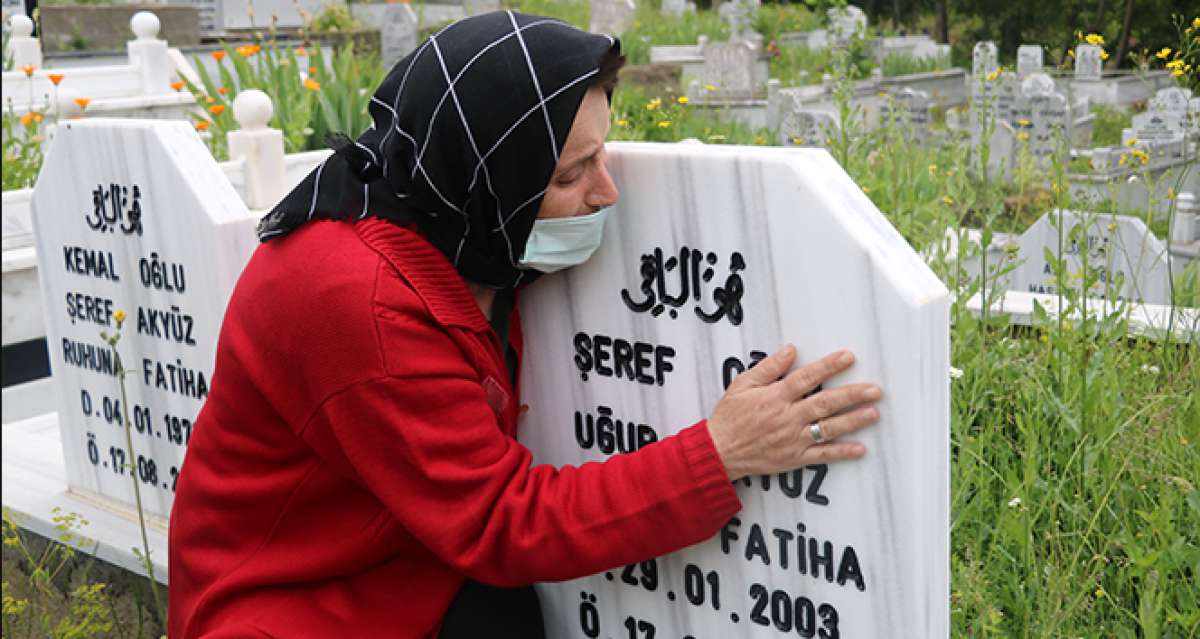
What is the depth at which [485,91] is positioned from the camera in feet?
5.61

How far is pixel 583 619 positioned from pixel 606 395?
0.43 m

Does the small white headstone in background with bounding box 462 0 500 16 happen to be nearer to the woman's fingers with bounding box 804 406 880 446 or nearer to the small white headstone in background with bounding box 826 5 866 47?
the small white headstone in background with bounding box 826 5 866 47

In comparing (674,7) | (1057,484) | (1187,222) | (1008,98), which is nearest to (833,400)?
(1057,484)

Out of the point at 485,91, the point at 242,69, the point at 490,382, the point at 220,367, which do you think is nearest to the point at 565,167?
the point at 485,91

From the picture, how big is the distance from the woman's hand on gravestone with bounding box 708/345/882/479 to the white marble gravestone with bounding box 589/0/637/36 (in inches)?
644

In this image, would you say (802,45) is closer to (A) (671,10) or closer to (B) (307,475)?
(A) (671,10)

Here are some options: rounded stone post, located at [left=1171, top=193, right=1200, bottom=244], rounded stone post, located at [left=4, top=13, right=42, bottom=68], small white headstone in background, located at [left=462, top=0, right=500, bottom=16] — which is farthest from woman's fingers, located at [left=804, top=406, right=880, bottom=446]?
small white headstone in background, located at [left=462, top=0, right=500, bottom=16]

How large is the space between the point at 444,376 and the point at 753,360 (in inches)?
17.6

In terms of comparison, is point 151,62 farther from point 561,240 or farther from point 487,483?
point 487,483

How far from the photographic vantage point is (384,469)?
70.1 inches

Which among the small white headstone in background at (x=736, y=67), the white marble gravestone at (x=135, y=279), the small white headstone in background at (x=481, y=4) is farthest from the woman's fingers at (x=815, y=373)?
the small white headstone in background at (x=481, y=4)

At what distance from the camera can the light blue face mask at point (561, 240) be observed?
187cm

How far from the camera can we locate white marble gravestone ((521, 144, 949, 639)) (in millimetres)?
1681

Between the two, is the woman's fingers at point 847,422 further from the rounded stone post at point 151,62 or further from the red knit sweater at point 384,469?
the rounded stone post at point 151,62
